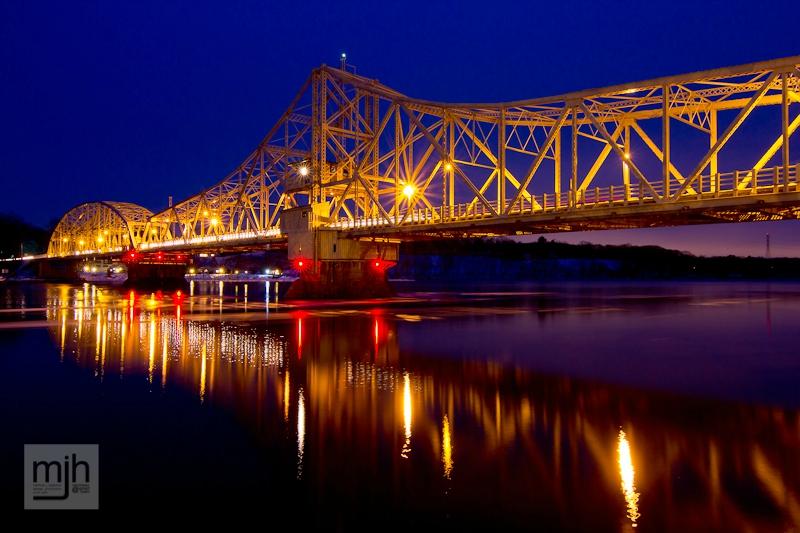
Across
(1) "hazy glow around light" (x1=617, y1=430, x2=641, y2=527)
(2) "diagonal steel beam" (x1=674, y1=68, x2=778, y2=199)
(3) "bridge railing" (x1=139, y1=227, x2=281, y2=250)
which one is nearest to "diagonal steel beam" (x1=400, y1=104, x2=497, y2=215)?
(2) "diagonal steel beam" (x1=674, y1=68, x2=778, y2=199)

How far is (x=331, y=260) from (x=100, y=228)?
341 feet

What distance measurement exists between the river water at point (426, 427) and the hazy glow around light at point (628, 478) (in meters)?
0.04

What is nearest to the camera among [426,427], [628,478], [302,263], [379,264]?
[628,478]

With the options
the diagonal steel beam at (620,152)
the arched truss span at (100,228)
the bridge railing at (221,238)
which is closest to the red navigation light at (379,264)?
the bridge railing at (221,238)

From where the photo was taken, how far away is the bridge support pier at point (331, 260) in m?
50.3

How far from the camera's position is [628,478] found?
26.7 ft

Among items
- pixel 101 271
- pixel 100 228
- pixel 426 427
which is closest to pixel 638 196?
pixel 426 427

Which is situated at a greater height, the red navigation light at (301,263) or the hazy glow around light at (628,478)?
the red navigation light at (301,263)

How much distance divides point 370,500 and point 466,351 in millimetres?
13056

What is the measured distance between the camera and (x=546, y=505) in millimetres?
7270

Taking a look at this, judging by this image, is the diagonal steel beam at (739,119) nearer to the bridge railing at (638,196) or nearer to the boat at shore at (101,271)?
the bridge railing at (638,196)

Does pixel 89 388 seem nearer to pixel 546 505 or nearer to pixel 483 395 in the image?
pixel 483 395

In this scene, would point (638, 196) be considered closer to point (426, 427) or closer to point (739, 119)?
point (739, 119)

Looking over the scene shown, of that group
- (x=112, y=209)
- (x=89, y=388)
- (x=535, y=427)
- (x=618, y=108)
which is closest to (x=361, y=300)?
(x=618, y=108)
